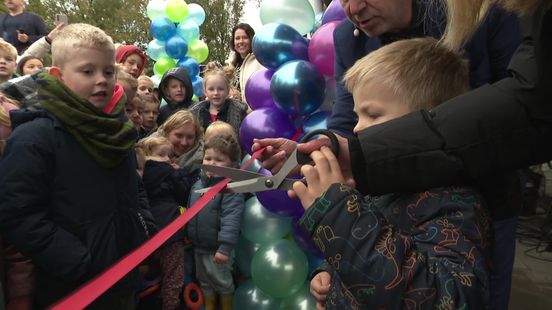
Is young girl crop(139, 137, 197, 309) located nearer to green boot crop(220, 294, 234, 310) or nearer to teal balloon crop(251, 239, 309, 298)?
green boot crop(220, 294, 234, 310)

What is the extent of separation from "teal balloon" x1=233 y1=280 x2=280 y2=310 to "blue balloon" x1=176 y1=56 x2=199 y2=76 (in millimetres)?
4793

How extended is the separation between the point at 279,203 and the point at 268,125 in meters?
0.50

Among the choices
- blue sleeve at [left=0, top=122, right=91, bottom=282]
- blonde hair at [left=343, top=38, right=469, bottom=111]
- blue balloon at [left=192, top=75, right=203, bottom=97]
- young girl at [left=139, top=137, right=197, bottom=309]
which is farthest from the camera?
blue balloon at [left=192, top=75, right=203, bottom=97]

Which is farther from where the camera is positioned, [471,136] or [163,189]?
[163,189]

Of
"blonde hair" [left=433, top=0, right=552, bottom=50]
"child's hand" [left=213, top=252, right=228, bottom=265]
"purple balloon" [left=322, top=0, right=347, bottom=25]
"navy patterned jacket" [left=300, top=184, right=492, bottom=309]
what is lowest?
"child's hand" [left=213, top=252, right=228, bottom=265]

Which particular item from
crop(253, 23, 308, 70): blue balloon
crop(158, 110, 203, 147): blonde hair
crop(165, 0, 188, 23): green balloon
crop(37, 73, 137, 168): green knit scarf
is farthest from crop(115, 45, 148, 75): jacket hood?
crop(165, 0, 188, 23): green balloon

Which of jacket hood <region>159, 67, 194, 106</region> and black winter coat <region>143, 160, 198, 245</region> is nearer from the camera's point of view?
black winter coat <region>143, 160, 198, 245</region>

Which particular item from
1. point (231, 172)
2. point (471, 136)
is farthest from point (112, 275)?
point (471, 136)

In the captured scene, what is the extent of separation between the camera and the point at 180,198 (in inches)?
122

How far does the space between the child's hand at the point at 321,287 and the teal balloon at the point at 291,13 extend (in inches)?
76.8

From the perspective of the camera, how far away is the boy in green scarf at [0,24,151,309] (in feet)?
5.87

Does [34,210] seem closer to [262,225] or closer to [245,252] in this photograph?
[262,225]

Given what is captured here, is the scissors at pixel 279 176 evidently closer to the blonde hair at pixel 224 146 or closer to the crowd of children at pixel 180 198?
the crowd of children at pixel 180 198

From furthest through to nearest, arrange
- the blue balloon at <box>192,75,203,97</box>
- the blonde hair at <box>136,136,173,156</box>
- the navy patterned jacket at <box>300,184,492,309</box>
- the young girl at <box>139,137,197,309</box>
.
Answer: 1. the blue balloon at <box>192,75,203,97</box>
2. the blonde hair at <box>136,136,173,156</box>
3. the young girl at <box>139,137,197,309</box>
4. the navy patterned jacket at <box>300,184,492,309</box>
